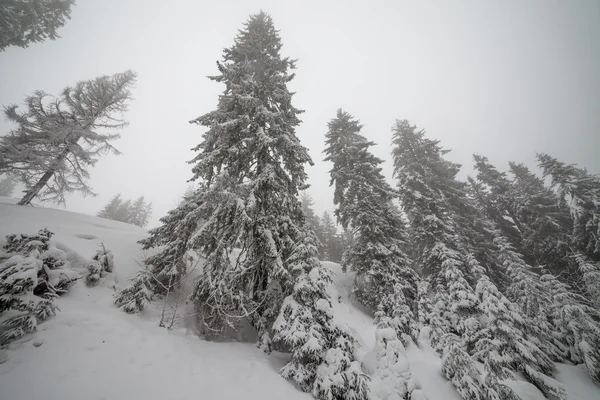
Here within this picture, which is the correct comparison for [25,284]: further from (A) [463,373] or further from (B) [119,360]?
(A) [463,373]

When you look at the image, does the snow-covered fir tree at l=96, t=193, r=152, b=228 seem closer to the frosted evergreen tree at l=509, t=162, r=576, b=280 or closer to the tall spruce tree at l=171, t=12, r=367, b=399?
the tall spruce tree at l=171, t=12, r=367, b=399

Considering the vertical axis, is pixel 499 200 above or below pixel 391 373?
above

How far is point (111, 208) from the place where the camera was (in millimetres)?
36688

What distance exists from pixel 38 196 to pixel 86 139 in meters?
4.48

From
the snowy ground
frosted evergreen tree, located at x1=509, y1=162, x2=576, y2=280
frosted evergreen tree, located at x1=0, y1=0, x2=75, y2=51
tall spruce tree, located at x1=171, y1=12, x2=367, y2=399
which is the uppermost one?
frosted evergreen tree, located at x1=0, y1=0, x2=75, y2=51

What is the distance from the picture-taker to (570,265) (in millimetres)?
17109

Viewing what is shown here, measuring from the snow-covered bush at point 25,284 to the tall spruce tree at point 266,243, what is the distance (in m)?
3.44

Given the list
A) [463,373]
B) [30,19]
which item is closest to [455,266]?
[463,373]

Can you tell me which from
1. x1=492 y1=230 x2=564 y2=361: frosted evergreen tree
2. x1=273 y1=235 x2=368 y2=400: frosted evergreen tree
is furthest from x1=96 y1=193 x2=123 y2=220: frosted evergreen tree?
x1=492 y1=230 x2=564 y2=361: frosted evergreen tree

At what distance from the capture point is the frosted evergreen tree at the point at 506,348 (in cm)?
940

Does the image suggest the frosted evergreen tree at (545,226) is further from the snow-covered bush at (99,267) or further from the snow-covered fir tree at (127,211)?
the snow-covered fir tree at (127,211)

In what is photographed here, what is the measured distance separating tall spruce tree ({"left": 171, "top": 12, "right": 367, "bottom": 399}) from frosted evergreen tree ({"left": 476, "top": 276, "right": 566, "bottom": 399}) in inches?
287

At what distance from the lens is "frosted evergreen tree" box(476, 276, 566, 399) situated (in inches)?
370

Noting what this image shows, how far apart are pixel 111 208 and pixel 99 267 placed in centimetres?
3739
